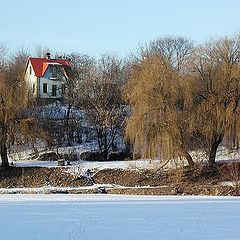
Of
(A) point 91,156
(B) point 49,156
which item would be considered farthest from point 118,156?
(B) point 49,156

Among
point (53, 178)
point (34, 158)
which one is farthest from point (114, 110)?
point (53, 178)

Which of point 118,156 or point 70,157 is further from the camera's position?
point 118,156

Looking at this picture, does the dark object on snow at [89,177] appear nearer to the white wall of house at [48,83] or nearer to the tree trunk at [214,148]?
the tree trunk at [214,148]

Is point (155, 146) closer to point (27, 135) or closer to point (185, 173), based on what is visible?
point (185, 173)

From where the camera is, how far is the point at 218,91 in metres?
31.2

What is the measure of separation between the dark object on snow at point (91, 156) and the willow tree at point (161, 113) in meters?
9.86

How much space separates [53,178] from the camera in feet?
112

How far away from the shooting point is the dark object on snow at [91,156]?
4119 centimetres

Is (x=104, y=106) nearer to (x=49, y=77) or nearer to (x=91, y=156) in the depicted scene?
(x=91, y=156)

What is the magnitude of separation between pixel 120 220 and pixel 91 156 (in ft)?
82.9

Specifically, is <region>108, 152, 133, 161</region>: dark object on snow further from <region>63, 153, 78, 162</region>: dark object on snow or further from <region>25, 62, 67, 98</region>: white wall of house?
<region>25, 62, 67, 98</region>: white wall of house

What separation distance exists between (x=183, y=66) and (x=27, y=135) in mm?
11425

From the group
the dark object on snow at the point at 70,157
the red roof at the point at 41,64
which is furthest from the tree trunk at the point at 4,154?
the red roof at the point at 41,64

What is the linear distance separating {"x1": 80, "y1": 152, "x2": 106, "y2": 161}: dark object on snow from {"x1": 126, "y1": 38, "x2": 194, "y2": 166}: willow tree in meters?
9.86
